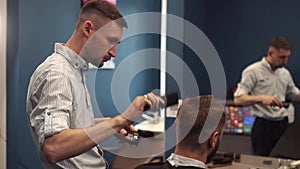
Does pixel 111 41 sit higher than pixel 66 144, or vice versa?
pixel 111 41

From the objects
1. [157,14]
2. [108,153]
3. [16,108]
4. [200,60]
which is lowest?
[108,153]

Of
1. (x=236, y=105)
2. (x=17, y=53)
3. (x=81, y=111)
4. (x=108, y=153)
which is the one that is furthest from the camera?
(x=108, y=153)

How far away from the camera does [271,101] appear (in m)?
3.12

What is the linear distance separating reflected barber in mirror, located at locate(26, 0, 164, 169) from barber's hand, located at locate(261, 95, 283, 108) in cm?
175

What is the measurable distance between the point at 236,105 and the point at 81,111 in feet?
6.15

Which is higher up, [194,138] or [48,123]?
[48,123]

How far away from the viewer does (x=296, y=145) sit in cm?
300

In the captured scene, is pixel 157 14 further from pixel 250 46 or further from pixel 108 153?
pixel 108 153

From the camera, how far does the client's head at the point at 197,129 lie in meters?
1.81

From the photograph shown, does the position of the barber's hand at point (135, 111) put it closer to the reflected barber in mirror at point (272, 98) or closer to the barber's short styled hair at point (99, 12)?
the barber's short styled hair at point (99, 12)

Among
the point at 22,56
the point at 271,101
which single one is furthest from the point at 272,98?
the point at 22,56

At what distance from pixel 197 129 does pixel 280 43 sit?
1663 mm

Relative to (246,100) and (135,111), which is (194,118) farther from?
(246,100)

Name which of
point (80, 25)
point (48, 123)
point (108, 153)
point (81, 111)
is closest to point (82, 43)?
point (80, 25)
